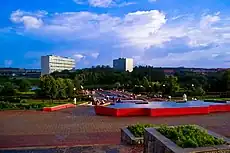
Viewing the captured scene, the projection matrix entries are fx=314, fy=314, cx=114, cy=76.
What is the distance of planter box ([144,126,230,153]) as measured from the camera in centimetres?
456

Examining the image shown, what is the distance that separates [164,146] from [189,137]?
488 millimetres

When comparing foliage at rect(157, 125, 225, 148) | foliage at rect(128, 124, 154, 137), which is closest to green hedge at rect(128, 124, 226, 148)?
foliage at rect(157, 125, 225, 148)

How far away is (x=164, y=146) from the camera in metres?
4.85

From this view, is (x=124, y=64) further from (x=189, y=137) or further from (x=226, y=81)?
(x=189, y=137)

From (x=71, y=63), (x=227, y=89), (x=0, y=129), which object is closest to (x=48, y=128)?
(x=0, y=129)

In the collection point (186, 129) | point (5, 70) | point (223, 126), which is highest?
point (5, 70)

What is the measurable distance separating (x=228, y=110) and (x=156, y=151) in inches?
548

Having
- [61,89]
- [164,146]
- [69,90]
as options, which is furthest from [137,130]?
[69,90]

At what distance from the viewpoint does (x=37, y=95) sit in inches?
1133

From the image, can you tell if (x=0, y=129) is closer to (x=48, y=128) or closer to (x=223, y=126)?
(x=48, y=128)

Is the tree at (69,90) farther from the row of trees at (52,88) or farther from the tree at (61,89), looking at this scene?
the tree at (61,89)

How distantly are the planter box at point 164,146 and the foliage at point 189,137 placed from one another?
0.34 ft

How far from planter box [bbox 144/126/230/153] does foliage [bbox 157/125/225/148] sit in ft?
0.34

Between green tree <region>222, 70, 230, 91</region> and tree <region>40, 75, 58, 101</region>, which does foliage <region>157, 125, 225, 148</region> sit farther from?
green tree <region>222, 70, 230, 91</region>
